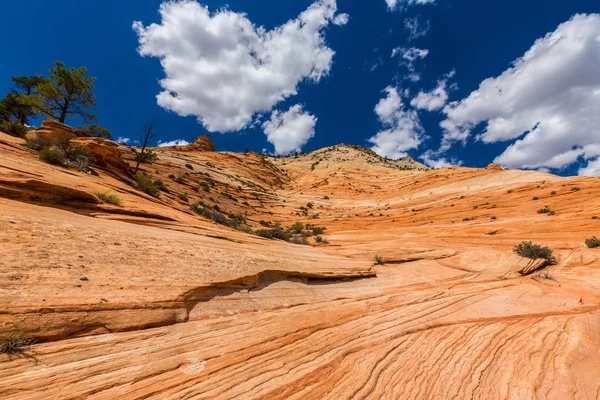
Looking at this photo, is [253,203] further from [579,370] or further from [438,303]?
[579,370]

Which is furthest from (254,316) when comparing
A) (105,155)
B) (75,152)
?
(105,155)

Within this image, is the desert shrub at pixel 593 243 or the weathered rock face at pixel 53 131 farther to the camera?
the weathered rock face at pixel 53 131

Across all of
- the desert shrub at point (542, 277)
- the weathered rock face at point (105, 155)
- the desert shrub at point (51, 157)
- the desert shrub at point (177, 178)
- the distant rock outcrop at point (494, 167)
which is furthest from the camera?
the distant rock outcrop at point (494, 167)

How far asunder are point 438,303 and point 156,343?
6.76m

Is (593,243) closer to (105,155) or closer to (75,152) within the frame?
(75,152)

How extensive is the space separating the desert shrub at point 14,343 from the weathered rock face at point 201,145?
66.5 meters

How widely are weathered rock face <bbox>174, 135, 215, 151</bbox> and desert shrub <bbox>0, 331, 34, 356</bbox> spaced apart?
6653 cm

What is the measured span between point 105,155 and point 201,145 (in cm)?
5372

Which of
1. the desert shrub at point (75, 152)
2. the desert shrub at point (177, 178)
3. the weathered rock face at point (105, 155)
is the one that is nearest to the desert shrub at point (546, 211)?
the desert shrub at point (75, 152)

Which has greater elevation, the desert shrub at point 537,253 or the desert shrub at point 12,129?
the desert shrub at point 12,129

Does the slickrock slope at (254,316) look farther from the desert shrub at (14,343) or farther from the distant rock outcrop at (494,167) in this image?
the distant rock outcrop at (494,167)

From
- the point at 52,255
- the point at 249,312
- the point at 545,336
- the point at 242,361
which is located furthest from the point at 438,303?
Result: the point at 52,255

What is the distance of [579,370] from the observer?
14.6ft

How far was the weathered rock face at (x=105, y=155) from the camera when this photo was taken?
1747cm
